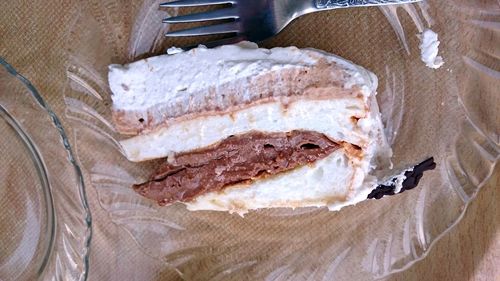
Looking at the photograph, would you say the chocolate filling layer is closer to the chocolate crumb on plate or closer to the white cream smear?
the chocolate crumb on plate

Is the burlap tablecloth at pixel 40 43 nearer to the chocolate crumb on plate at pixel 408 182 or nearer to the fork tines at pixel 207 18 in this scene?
the fork tines at pixel 207 18

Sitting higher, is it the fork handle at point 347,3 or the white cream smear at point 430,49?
the fork handle at point 347,3

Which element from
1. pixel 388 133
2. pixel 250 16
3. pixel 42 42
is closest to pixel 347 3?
pixel 250 16

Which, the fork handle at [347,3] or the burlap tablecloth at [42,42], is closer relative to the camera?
the fork handle at [347,3]

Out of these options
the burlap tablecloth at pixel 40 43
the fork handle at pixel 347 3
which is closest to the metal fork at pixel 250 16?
the fork handle at pixel 347 3

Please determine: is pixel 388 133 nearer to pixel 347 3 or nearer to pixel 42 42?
pixel 347 3

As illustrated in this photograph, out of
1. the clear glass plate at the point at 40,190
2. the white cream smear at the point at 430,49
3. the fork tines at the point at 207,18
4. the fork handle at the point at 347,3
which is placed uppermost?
the fork handle at the point at 347,3

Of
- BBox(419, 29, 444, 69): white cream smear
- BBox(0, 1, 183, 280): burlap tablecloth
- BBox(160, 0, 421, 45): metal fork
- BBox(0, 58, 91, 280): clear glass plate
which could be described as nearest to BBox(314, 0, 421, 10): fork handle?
BBox(160, 0, 421, 45): metal fork
